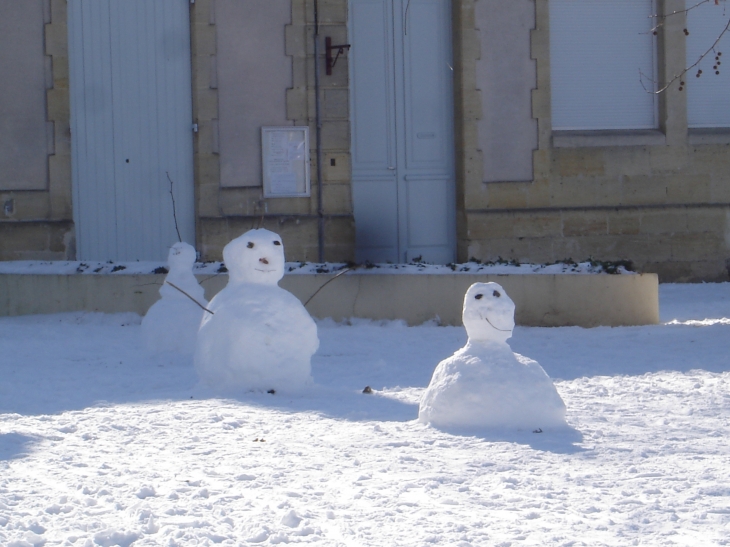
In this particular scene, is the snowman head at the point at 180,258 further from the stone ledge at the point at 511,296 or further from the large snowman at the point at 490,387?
the large snowman at the point at 490,387

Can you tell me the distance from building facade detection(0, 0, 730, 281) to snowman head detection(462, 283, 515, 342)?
A: 254 inches

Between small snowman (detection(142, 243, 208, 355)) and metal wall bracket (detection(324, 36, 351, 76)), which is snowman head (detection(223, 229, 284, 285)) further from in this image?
metal wall bracket (detection(324, 36, 351, 76))

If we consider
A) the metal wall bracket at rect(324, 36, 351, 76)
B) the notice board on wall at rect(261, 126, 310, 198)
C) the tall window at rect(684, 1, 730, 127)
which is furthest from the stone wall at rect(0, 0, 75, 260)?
the tall window at rect(684, 1, 730, 127)

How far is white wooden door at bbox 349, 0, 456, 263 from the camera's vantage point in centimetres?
1191

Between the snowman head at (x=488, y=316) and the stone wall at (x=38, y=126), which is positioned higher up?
the stone wall at (x=38, y=126)

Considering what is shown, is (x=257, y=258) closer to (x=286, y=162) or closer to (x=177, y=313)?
(x=177, y=313)

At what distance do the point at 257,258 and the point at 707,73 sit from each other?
861cm

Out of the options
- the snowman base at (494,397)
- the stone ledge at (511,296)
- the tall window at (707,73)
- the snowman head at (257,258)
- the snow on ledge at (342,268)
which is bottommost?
the snowman base at (494,397)

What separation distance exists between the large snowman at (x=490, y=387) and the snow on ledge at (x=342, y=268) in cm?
410

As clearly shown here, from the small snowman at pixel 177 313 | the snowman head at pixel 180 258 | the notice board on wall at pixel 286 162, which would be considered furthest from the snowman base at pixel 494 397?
the notice board on wall at pixel 286 162

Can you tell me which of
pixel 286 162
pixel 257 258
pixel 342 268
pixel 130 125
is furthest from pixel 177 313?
pixel 130 125

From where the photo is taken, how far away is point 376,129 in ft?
39.2

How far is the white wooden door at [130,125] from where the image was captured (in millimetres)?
11516

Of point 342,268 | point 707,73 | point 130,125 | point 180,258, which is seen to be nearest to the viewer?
point 180,258
